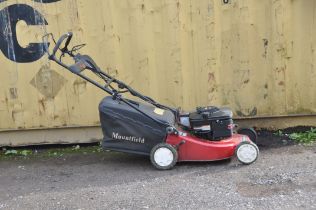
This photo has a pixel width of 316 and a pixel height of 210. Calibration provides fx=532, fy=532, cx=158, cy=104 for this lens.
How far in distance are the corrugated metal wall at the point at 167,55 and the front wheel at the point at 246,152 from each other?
4.16 ft

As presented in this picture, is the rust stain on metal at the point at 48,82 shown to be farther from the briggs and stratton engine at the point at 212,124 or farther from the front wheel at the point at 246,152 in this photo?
the front wheel at the point at 246,152

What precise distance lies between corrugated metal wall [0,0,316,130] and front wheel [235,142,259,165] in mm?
1268

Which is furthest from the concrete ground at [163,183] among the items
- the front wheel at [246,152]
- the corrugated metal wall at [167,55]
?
the corrugated metal wall at [167,55]

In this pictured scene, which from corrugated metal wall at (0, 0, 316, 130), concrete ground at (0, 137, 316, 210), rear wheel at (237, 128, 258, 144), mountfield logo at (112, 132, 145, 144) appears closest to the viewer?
concrete ground at (0, 137, 316, 210)

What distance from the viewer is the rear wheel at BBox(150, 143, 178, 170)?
5.63m

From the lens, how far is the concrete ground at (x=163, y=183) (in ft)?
15.8

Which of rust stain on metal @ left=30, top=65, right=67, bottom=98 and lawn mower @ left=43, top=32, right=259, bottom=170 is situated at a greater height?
rust stain on metal @ left=30, top=65, right=67, bottom=98

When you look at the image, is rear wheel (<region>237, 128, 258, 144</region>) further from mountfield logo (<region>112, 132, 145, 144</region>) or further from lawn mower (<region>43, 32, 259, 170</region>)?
mountfield logo (<region>112, 132, 145, 144</region>)

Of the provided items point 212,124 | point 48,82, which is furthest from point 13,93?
point 212,124

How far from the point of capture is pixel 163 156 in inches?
223

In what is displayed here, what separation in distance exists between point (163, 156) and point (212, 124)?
62 centimetres

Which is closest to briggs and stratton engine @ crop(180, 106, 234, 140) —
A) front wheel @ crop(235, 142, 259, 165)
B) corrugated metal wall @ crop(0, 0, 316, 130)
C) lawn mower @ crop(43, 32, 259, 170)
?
lawn mower @ crop(43, 32, 259, 170)

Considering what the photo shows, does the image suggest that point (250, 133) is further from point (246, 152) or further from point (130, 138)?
point (130, 138)

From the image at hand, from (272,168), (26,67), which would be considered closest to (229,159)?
(272,168)
